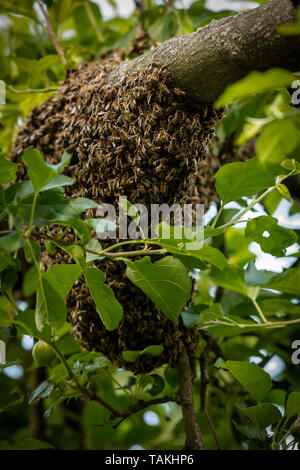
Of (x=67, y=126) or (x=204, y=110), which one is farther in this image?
(x=67, y=126)

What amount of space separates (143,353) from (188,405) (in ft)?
0.69

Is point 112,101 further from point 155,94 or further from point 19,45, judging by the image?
point 19,45

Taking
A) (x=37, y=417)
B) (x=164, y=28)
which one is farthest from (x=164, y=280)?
(x=37, y=417)

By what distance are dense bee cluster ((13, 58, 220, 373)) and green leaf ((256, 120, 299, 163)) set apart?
0.38 m

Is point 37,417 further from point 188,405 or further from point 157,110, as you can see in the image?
point 157,110

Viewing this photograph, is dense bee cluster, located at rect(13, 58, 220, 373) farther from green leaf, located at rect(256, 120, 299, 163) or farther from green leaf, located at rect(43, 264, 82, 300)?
green leaf, located at rect(256, 120, 299, 163)

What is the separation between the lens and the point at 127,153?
0.95m

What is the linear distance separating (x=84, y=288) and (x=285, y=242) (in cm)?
50

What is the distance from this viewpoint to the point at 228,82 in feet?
2.64

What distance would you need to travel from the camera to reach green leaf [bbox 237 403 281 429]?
3.40 feet

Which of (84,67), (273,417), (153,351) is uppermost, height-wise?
(84,67)

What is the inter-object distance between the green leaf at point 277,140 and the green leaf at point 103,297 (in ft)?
1.38

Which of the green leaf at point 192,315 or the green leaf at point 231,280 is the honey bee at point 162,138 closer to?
the green leaf at point 231,280

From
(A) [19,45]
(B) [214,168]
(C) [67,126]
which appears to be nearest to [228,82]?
(C) [67,126]
